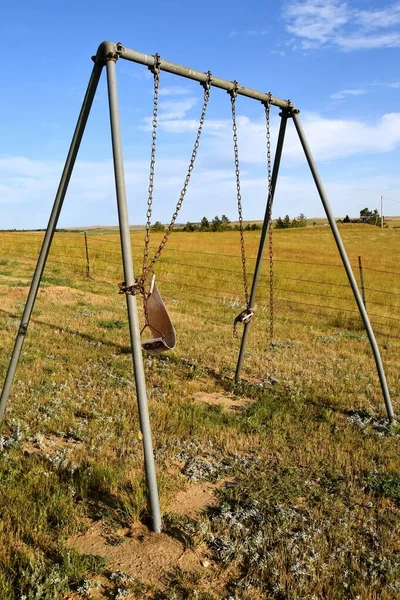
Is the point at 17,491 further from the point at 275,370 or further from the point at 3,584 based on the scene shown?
the point at 275,370

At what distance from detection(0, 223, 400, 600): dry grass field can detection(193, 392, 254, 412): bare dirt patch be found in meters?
0.04

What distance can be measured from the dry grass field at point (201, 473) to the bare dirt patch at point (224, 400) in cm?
4

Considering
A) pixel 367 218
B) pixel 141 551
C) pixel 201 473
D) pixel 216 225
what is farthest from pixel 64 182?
pixel 367 218

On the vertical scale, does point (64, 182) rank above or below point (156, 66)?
below

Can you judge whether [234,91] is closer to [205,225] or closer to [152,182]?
[152,182]

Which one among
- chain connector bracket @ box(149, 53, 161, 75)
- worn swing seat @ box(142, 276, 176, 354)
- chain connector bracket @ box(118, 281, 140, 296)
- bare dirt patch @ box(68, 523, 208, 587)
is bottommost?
bare dirt patch @ box(68, 523, 208, 587)

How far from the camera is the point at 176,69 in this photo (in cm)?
466

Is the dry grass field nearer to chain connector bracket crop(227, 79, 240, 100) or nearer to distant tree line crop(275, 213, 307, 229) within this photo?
chain connector bracket crop(227, 79, 240, 100)

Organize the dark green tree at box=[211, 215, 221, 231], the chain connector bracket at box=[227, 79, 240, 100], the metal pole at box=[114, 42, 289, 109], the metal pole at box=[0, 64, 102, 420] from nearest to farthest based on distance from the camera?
1. the metal pole at box=[114, 42, 289, 109]
2. the metal pole at box=[0, 64, 102, 420]
3. the chain connector bracket at box=[227, 79, 240, 100]
4. the dark green tree at box=[211, 215, 221, 231]

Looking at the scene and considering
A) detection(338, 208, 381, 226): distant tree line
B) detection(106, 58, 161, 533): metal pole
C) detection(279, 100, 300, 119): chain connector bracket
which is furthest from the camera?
detection(338, 208, 381, 226): distant tree line

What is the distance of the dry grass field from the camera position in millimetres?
3434

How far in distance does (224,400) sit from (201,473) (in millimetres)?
2246

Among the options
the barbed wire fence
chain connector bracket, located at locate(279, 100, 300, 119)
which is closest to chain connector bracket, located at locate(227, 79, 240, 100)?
chain connector bracket, located at locate(279, 100, 300, 119)

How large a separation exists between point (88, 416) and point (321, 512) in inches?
122
